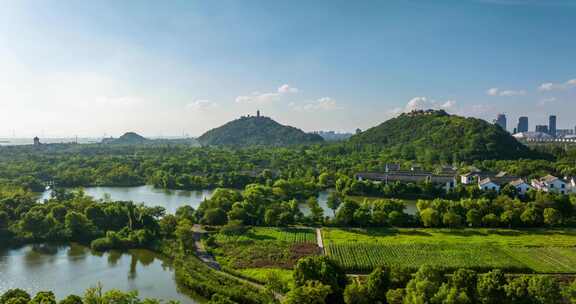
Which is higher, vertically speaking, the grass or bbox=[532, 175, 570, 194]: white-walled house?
bbox=[532, 175, 570, 194]: white-walled house

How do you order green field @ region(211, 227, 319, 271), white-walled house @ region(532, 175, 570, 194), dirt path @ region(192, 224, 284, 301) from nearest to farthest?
dirt path @ region(192, 224, 284, 301) < green field @ region(211, 227, 319, 271) < white-walled house @ region(532, 175, 570, 194)

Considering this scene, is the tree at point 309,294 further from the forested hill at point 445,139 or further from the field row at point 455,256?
the forested hill at point 445,139

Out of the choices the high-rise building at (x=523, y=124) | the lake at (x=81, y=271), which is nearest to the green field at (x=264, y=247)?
the lake at (x=81, y=271)

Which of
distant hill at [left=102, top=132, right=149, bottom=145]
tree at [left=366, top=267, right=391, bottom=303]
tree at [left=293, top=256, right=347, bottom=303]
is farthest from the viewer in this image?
distant hill at [left=102, top=132, right=149, bottom=145]

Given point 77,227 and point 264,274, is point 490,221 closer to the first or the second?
point 264,274

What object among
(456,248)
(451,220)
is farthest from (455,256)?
(451,220)

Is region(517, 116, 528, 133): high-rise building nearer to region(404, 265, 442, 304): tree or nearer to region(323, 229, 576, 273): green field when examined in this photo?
region(323, 229, 576, 273): green field

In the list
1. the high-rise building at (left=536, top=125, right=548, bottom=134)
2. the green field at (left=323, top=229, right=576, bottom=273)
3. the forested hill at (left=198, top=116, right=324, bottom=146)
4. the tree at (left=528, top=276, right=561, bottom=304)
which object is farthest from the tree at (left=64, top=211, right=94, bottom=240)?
the high-rise building at (left=536, top=125, right=548, bottom=134)
